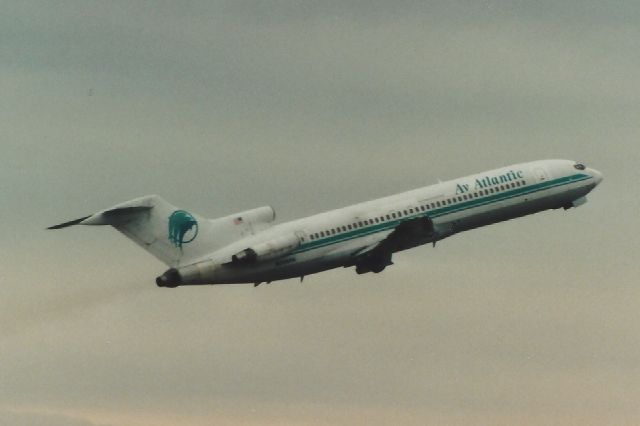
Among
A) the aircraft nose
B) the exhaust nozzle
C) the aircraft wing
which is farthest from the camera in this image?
the aircraft nose

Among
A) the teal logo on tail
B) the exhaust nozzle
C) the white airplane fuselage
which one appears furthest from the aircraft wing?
the exhaust nozzle

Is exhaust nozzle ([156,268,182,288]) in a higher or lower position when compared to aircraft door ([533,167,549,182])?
lower

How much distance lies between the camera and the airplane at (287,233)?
245ft

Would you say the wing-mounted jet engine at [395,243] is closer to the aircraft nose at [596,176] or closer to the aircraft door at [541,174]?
the aircraft door at [541,174]

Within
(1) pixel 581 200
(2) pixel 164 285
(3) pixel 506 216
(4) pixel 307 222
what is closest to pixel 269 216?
(4) pixel 307 222

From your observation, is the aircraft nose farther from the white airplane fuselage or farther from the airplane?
the airplane

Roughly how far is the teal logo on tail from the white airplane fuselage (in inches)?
48.7

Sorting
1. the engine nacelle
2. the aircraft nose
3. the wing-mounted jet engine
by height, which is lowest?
the wing-mounted jet engine

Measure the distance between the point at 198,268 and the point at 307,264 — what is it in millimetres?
5837

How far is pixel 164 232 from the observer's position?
75.2 m

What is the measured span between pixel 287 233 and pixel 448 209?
1069 centimetres

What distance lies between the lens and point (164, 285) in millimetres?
73875

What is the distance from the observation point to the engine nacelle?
2918 inches

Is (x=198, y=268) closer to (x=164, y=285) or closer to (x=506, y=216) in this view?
(x=164, y=285)
